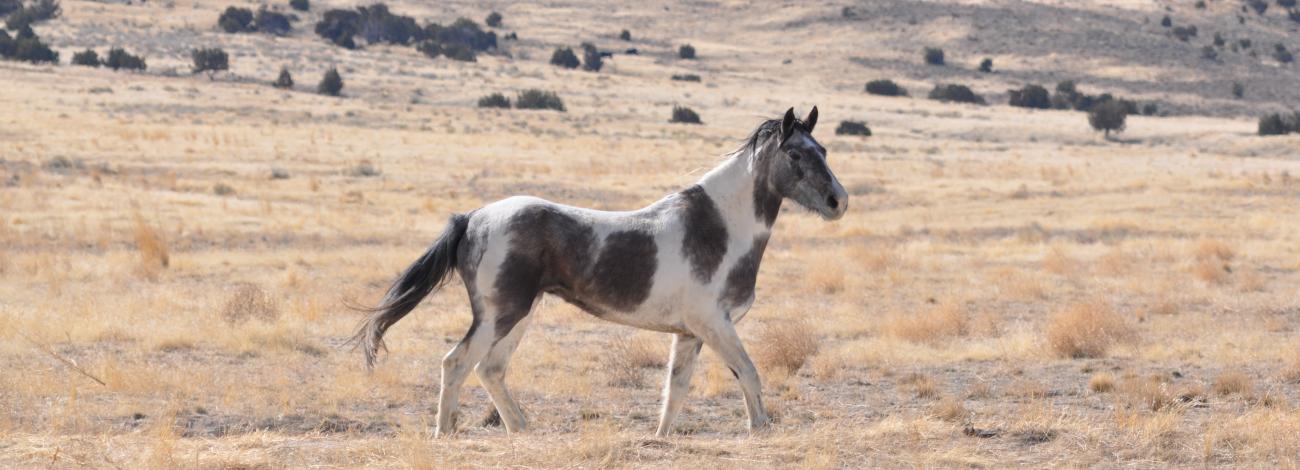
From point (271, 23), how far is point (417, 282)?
255 ft

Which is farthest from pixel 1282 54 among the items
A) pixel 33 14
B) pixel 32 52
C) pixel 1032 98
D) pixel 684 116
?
pixel 33 14

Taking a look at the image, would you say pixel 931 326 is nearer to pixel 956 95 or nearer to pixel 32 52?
pixel 32 52

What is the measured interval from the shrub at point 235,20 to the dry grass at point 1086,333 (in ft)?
235

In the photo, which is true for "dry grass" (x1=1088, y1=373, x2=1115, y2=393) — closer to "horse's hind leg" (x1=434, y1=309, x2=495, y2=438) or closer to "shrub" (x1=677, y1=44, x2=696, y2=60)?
"horse's hind leg" (x1=434, y1=309, x2=495, y2=438)

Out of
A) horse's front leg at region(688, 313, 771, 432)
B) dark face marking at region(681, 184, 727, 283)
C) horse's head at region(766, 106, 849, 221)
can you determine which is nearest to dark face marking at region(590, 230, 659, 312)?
dark face marking at region(681, 184, 727, 283)

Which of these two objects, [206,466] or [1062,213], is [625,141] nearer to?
[1062,213]

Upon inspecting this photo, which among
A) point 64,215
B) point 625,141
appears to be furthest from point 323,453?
point 625,141

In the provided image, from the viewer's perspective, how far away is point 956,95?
7319 cm

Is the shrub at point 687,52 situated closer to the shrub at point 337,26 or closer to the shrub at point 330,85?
the shrub at point 337,26

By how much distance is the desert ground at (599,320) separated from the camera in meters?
8.64

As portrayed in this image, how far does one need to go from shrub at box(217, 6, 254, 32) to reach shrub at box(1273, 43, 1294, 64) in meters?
62.9

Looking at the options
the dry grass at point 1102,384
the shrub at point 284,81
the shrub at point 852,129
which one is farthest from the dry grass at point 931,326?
the shrub at point 284,81

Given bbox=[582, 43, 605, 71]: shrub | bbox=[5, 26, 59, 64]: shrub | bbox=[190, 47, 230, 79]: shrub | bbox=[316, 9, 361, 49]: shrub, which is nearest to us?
bbox=[190, 47, 230, 79]: shrub

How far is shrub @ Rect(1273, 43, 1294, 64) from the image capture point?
8944 centimetres
